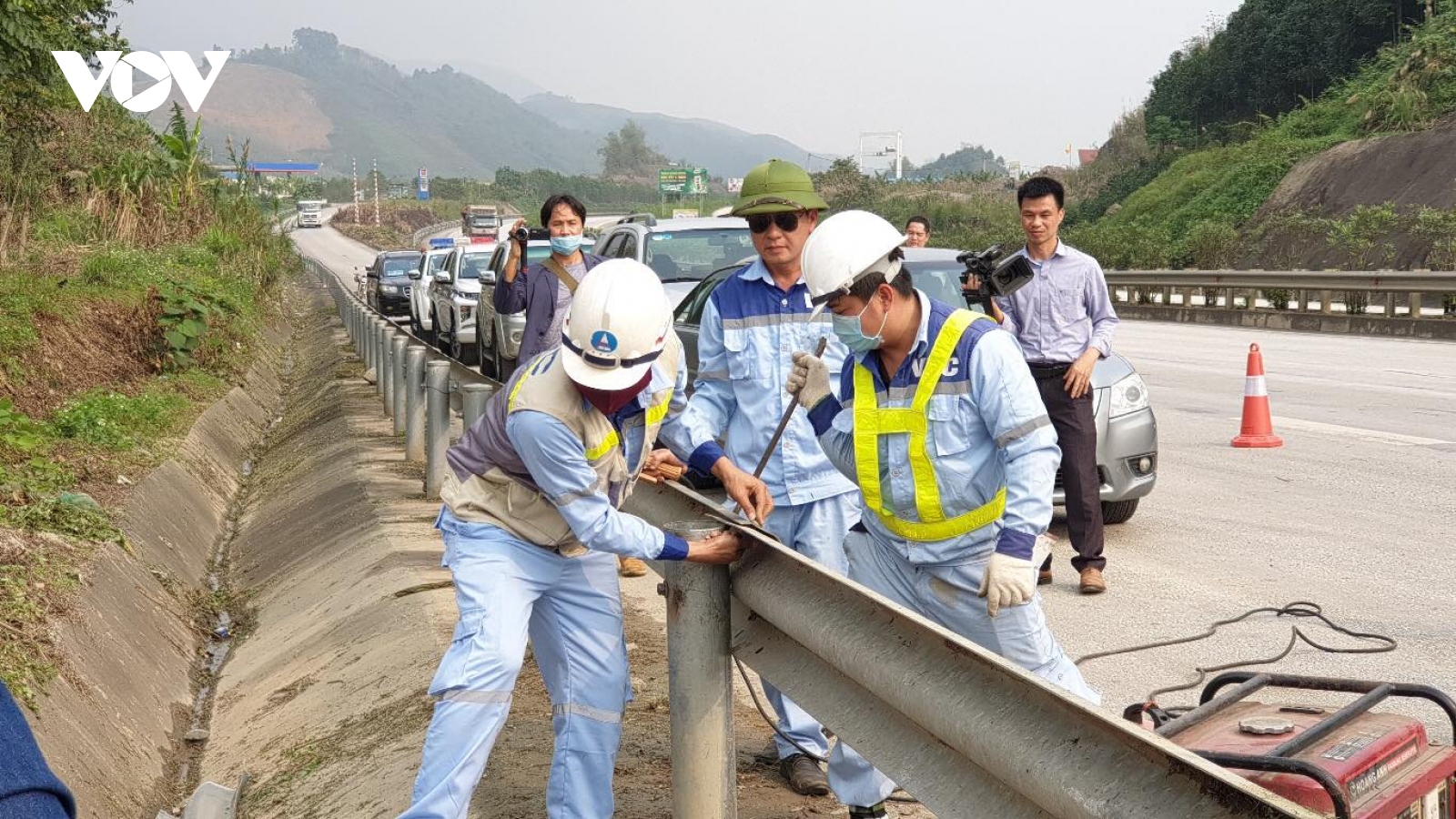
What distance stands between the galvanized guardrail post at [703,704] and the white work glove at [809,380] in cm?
83

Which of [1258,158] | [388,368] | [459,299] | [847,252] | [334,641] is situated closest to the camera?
[847,252]

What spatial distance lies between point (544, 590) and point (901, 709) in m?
1.67

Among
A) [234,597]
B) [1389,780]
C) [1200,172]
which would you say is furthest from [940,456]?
[1200,172]

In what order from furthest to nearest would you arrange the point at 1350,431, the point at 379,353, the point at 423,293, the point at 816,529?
the point at 423,293
the point at 379,353
the point at 1350,431
the point at 816,529

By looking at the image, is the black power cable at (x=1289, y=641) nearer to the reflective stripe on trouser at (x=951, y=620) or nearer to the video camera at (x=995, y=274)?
the video camera at (x=995, y=274)

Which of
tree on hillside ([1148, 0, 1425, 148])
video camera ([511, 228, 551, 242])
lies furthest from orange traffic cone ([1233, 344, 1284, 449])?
tree on hillside ([1148, 0, 1425, 148])

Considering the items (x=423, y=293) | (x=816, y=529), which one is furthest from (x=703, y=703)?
(x=423, y=293)

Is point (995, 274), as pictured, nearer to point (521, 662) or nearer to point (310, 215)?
point (521, 662)

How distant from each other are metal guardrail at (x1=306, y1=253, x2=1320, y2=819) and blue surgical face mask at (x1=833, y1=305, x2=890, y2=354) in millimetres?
593

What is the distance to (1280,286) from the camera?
26.8 metres

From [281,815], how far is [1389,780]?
437cm

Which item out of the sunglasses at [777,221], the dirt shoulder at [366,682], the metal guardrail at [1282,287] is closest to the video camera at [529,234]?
the dirt shoulder at [366,682]

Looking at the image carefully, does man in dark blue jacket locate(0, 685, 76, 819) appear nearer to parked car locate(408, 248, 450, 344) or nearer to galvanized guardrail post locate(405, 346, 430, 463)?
galvanized guardrail post locate(405, 346, 430, 463)

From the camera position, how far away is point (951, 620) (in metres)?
4.23
